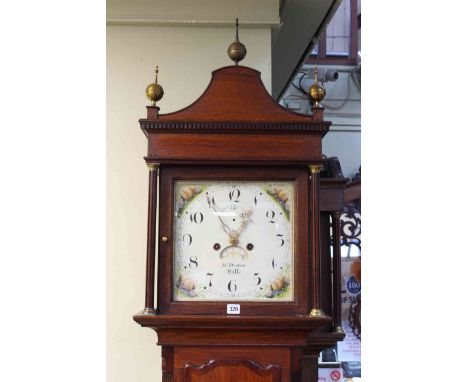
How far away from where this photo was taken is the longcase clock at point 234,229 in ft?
7.33

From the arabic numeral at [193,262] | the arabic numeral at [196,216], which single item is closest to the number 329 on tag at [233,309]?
the arabic numeral at [193,262]

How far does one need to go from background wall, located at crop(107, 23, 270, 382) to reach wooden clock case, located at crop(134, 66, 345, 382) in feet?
1.62

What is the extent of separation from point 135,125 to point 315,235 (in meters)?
0.94

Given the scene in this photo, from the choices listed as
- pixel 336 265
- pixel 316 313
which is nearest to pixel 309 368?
pixel 336 265

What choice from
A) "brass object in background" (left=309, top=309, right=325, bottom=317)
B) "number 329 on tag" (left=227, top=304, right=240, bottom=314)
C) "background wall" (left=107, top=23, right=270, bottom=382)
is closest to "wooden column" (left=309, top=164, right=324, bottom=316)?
"brass object in background" (left=309, top=309, right=325, bottom=317)

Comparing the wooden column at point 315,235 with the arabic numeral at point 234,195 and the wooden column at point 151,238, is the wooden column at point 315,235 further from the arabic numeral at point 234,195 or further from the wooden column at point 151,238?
the wooden column at point 151,238

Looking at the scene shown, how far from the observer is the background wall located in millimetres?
2740

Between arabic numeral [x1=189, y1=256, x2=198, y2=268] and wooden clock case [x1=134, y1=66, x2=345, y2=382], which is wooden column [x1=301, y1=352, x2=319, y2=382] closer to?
wooden clock case [x1=134, y1=66, x2=345, y2=382]

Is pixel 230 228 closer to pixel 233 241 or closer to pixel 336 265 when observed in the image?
pixel 233 241

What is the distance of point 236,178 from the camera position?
229 cm

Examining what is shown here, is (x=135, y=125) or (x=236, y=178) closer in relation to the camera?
(x=236, y=178)

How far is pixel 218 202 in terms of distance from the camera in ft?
7.50
